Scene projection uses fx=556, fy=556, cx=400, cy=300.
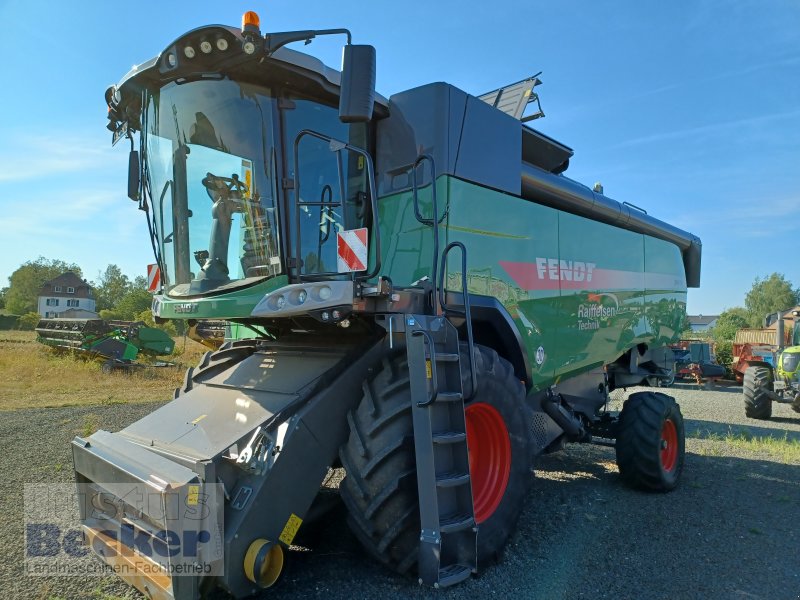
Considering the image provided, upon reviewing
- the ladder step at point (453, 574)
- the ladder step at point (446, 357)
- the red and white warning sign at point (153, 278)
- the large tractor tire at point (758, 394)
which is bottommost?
the large tractor tire at point (758, 394)

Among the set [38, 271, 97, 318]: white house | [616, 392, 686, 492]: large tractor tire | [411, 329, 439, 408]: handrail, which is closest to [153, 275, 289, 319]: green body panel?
[411, 329, 439, 408]: handrail

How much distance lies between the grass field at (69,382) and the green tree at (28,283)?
59079 mm

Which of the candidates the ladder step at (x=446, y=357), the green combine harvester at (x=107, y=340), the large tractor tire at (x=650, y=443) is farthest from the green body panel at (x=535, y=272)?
the green combine harvester at (x=107, y=340)

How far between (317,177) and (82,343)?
14.7 m

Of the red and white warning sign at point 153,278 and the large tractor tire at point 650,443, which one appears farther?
the large tractor tire at point 650,443

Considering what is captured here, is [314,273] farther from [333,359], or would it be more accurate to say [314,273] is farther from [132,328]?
[132,328]

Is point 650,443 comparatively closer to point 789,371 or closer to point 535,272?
point 535,272

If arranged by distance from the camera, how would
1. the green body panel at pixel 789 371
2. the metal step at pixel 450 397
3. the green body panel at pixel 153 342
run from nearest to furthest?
the metal step at pixel 450 397 → the green body panel at pixel 789 371 → the green body panel at pixel 153 342

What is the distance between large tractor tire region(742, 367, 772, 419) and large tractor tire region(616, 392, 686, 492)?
7092 mm

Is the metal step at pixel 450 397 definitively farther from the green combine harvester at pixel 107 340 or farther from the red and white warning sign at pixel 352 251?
the green combine harvester at pixel 107 340

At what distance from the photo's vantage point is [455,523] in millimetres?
2789

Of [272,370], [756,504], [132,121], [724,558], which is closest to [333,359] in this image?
[272,370]

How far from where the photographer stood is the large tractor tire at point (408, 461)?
2742mm

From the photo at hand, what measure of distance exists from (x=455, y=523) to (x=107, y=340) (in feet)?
48.9
